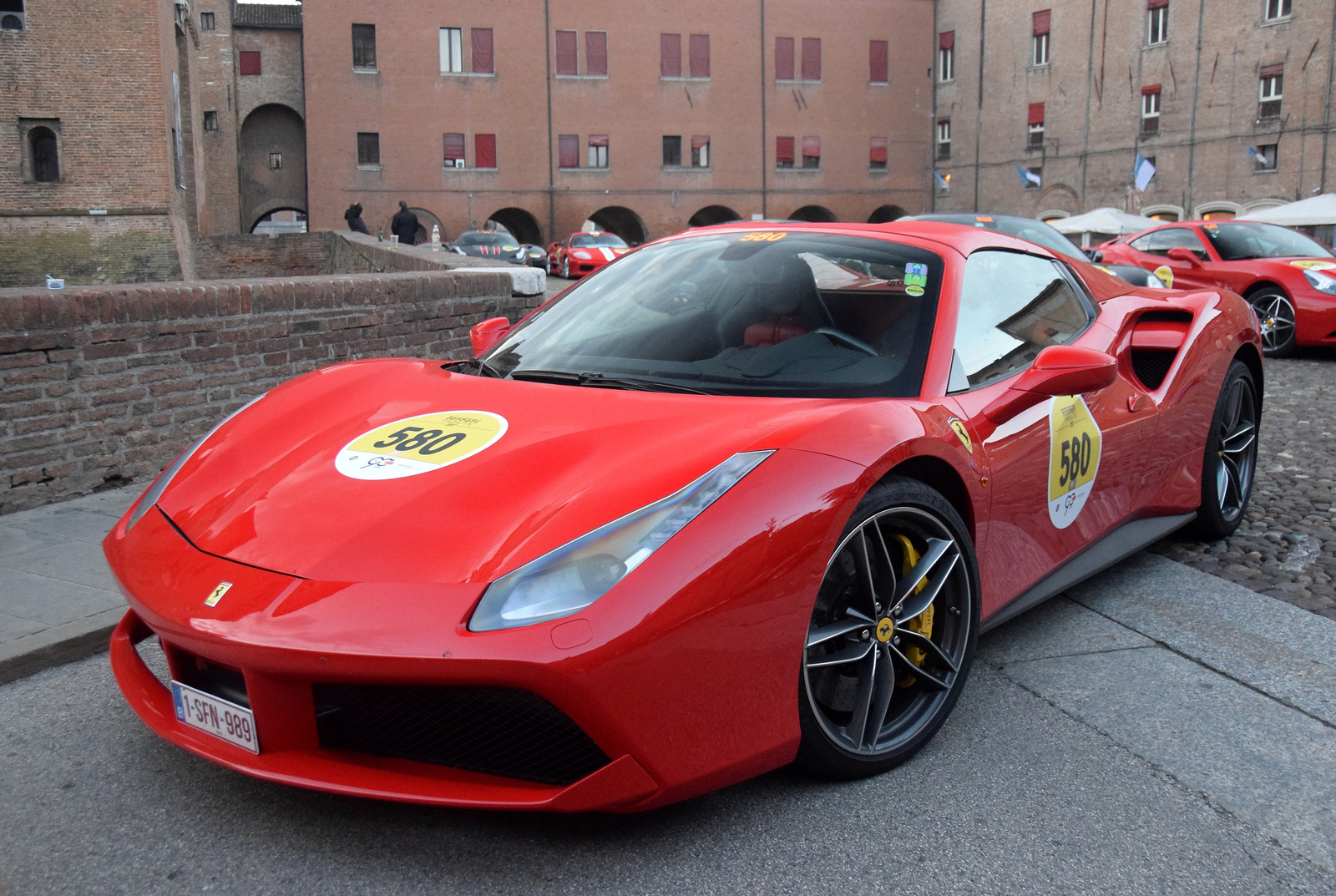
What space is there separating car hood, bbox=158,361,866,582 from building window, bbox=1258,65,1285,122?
3839 cm

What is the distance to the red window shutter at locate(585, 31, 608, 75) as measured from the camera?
44.3 metres

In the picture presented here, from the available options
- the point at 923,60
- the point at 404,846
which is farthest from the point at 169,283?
the point at 923,60

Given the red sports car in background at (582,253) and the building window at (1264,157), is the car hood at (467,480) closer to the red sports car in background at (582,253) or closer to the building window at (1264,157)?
the red sports car in background at (582,253)

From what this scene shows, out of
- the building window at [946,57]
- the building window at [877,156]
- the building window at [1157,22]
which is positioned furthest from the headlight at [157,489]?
the building window at [946,57]

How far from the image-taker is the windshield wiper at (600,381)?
104 inches

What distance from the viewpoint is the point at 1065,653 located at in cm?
316

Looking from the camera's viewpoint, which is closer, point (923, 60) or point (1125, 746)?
point (1125, 746)

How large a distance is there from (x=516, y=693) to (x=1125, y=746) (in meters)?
1.51

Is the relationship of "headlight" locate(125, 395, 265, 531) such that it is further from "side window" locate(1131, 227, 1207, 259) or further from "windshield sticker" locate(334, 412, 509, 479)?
"side window" locate(1131, 227, 1207, 259)

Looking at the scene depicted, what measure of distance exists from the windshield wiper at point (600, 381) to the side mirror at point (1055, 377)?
0.79 meters

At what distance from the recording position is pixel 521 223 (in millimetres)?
46656

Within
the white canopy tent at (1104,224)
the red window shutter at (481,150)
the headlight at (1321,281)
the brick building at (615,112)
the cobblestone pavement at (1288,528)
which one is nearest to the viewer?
the cobblestone pavement at (1288,528)

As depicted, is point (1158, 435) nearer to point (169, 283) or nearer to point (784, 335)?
point (784, 335)

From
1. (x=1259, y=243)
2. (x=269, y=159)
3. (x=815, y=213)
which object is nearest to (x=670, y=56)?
(x=815, y=213)
